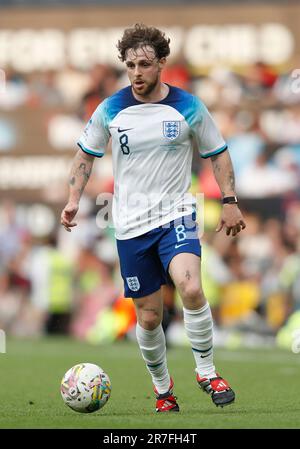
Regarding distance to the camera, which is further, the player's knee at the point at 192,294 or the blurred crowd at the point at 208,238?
the blurred crowd at the point at 208,238

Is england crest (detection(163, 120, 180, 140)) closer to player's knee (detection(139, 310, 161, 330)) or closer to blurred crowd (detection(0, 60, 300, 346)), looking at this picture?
player's knee (detection(139, 310, 161, 330))

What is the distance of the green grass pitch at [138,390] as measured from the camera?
7.16 m

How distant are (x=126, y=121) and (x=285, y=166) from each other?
10480mm

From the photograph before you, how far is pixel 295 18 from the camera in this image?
18406 millimetres

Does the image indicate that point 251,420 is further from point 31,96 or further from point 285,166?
point 31,96

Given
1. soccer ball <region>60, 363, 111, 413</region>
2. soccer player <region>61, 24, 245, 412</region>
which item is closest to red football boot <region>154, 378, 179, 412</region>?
soccer player <region>61, 24, 245, 412</region>

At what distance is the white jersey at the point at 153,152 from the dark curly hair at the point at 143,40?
0.27m

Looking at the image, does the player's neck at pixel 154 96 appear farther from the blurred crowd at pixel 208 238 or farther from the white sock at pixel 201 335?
the blurred crowd at pixel 208 238

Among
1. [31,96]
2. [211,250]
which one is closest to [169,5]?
[31,96]

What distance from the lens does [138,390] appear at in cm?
991

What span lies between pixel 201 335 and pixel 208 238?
10342mm

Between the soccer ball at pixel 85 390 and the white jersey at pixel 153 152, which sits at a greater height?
the white jersey at pixel 153 152

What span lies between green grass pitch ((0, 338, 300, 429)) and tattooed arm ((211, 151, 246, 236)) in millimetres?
1160

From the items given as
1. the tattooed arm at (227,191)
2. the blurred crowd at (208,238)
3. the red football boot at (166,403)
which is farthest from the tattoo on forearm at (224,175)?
the blurred crowd at (208,238)
